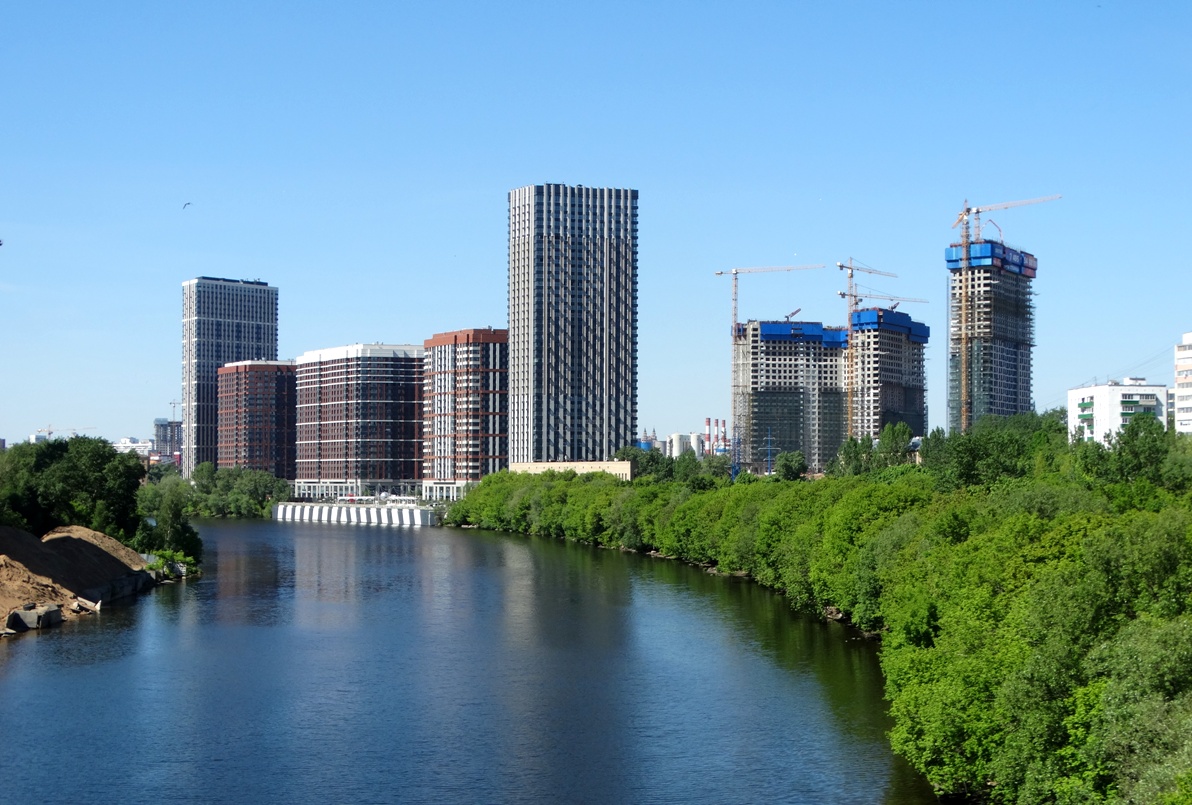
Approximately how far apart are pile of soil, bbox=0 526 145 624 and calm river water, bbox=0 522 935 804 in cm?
407

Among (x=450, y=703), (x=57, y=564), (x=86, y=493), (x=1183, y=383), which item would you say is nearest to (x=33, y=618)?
(x=57, y=564)

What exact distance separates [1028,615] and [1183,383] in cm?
16262

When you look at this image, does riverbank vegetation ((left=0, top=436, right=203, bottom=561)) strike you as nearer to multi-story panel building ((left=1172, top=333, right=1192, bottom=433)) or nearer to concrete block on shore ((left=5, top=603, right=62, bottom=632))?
concrete block on shore ((left=5, top=603, right=62, bottom=632))

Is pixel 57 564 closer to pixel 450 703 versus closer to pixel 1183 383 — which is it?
pixel 450 703

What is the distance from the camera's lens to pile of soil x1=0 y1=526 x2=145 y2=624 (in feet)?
294

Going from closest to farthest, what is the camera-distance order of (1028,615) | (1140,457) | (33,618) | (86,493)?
(1028,615) → (33,618) → (1140,457) → (86,493)

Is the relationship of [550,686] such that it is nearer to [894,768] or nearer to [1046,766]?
[894,768]

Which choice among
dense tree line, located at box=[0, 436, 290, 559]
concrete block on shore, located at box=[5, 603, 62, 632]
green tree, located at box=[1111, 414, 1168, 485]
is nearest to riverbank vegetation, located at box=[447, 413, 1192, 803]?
green tree, located at box=[1111, 414, 1168, 485]

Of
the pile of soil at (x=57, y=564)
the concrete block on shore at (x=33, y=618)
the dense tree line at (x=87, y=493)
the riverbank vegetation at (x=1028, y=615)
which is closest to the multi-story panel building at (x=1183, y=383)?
the riverbank vegetation at (x=1028, y=615)

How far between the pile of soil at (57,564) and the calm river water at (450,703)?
4070mm

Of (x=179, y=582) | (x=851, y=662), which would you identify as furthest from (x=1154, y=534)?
(x=179, y=582)

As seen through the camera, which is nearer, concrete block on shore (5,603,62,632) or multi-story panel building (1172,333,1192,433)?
concrete block on shore (5,603,62,632)

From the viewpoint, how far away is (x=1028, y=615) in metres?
45.7

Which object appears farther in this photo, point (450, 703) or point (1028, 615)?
point (450, 703)
